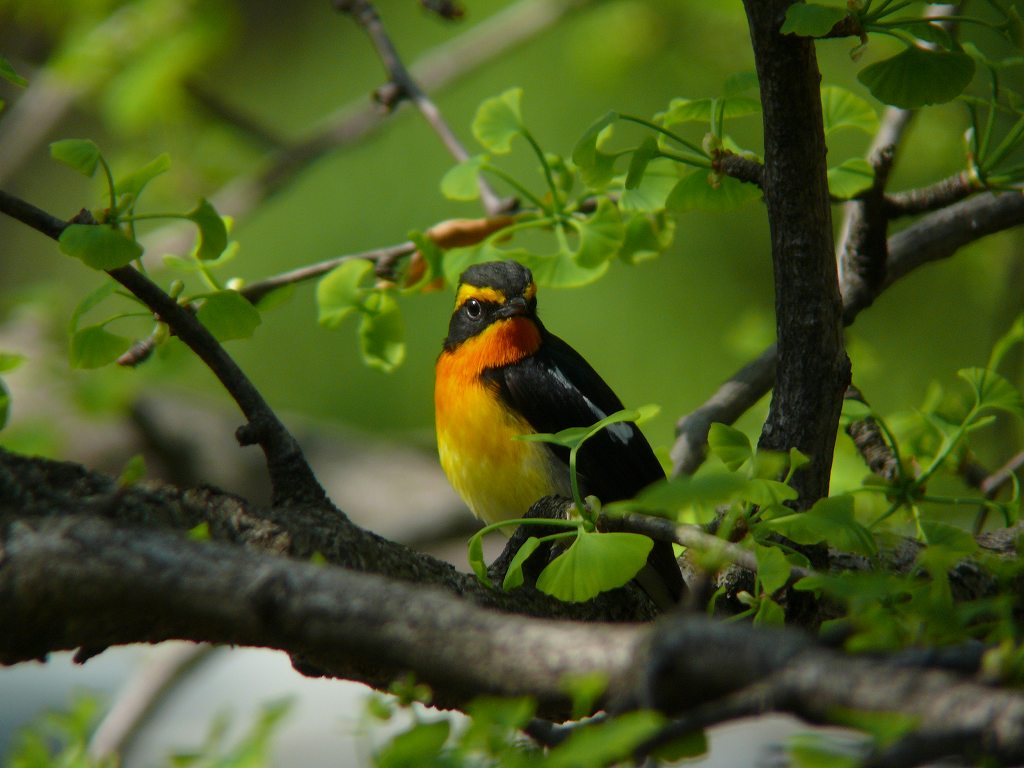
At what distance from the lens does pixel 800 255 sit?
1.52 metres

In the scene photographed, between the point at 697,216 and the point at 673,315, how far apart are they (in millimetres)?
635

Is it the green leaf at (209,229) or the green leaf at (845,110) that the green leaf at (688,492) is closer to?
the green leaf at (209,229)

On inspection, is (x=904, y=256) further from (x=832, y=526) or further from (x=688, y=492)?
(x=688, y=492)

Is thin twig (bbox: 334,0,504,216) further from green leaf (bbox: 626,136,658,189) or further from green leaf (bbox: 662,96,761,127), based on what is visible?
green leaf (bbox: 626,136,658,189)

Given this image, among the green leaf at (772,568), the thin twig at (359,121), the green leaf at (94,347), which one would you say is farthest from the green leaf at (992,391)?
the thin twig at (359,121)

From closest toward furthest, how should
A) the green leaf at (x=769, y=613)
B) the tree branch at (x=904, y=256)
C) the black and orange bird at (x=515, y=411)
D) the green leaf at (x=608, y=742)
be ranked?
the green leaf at (x=608, y=742) → the green leaf at (x=769, y=613) → the tree branch at (x=904, y=256) → the black and orange bird at (x=515, y=411)

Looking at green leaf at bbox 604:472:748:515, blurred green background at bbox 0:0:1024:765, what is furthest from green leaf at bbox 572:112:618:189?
blurred green background at bbox 0:0:1024:765

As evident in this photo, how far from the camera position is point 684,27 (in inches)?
215

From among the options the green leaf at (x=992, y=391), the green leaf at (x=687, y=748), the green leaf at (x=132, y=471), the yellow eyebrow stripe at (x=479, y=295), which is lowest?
the green leaf at (x=687, y=748)

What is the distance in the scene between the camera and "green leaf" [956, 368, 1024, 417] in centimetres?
167

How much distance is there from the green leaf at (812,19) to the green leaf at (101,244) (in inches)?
32.0

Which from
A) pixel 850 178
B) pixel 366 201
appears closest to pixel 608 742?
pixel 850 178

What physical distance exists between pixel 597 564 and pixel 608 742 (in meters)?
0.54

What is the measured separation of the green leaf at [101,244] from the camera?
133 centimetres
